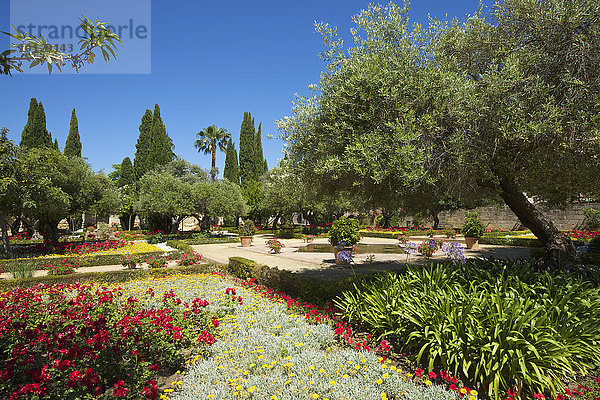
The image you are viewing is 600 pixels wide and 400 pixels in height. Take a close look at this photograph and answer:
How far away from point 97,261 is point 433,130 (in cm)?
1458

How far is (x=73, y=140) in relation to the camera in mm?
39188

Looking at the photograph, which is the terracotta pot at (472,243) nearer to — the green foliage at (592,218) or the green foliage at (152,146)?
the green foliage at (592,218)

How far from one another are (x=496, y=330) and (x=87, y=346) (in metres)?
4.87

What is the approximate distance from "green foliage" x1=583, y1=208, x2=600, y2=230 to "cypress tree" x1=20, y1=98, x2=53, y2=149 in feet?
169

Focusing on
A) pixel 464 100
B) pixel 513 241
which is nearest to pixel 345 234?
pixel 464 100

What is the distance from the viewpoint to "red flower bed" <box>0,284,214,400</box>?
283cm

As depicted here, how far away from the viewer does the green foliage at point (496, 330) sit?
3449mm

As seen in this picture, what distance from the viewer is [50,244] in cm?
1681

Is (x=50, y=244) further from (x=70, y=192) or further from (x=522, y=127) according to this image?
(x=522, y=127)

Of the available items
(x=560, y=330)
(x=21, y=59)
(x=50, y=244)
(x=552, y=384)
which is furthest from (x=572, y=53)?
(x=50, y=244)

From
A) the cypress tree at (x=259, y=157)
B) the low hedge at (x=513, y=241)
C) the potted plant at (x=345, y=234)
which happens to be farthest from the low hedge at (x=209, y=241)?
the cypress tree at (x=259, y=157)

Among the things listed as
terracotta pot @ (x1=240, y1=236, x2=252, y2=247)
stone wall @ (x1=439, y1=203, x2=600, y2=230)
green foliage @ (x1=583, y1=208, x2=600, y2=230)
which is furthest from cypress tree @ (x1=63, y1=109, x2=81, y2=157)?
green foliage @ (x1=583, y1=208, x2=600, y2=230)

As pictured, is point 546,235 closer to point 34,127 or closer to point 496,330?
point 496,330

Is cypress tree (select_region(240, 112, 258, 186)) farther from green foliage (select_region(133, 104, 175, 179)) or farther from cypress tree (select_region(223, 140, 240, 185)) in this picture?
green foliage (select_region(133, 104, 175, 179))
